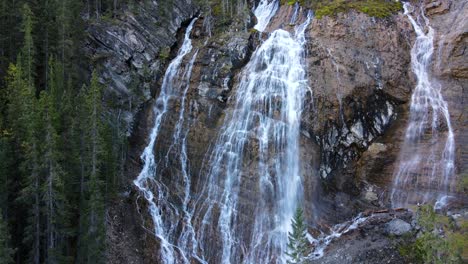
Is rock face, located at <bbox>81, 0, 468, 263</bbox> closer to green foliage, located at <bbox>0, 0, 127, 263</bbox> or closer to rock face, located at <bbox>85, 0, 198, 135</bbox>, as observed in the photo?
rock face, located at <bbox>85, 0, 198, 135</bbox>

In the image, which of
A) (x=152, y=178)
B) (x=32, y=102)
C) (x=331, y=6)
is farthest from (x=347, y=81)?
(x=32, y=102)

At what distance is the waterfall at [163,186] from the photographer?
33250 mm

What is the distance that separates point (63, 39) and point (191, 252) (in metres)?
23.0

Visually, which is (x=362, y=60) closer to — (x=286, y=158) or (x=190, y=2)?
(x=286, y=158)

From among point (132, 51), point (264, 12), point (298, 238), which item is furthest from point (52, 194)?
point (264, 12)

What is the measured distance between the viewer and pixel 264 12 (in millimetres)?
50906

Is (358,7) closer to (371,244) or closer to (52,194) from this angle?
(371,244)

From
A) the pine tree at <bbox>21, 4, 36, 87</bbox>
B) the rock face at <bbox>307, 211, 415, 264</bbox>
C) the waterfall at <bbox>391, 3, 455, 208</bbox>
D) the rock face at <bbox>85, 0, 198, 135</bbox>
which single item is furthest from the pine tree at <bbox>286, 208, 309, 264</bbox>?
the pine tree at <bbox>21, 4, 36, 87</bbox>

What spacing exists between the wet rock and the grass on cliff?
68.3 ft

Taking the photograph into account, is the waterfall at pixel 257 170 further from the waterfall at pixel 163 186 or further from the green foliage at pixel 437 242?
the green foliage at pixel 437 242

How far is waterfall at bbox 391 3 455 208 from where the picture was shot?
33000 millimetres

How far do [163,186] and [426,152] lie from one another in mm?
21130

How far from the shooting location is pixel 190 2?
53.7 meters

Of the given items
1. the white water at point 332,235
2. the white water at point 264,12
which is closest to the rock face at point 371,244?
the white water at point 332,235
